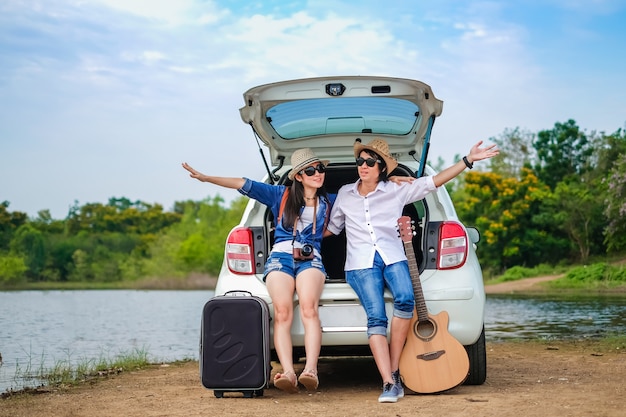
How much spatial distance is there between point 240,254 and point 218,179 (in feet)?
1.92

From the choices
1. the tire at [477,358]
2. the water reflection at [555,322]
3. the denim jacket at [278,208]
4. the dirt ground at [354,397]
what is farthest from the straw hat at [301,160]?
the water reflection at [555,322]

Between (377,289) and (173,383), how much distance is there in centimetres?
236

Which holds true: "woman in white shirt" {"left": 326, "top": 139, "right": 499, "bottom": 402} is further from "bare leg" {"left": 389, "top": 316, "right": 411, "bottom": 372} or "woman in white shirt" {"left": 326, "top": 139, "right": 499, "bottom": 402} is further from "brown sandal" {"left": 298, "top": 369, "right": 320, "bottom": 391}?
"brown sandal" {"left": 298, "top": 369, "right": 320, "bottom": 391}

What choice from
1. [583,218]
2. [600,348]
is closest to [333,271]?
[600,348]

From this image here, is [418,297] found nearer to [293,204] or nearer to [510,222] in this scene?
[293,204]

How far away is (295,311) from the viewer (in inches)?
248

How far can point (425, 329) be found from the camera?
21.0ft

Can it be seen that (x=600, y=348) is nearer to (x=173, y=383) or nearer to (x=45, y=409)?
(x=173, y=383)

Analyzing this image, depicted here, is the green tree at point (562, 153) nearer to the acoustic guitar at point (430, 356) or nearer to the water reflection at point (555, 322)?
the water reflection at point (555, 322)

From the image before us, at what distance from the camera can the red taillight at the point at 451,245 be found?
6.40 meters

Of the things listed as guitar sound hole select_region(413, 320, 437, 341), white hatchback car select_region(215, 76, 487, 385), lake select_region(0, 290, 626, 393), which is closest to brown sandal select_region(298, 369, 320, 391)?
white hatchback car select_region(215, 76, 487, 385)

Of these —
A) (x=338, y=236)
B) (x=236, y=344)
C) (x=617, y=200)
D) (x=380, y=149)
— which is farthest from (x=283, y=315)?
(x=617, y=200)

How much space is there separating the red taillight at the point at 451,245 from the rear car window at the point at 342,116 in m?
0.96

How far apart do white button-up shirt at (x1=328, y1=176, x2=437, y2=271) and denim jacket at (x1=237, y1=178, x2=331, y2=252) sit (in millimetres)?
160
